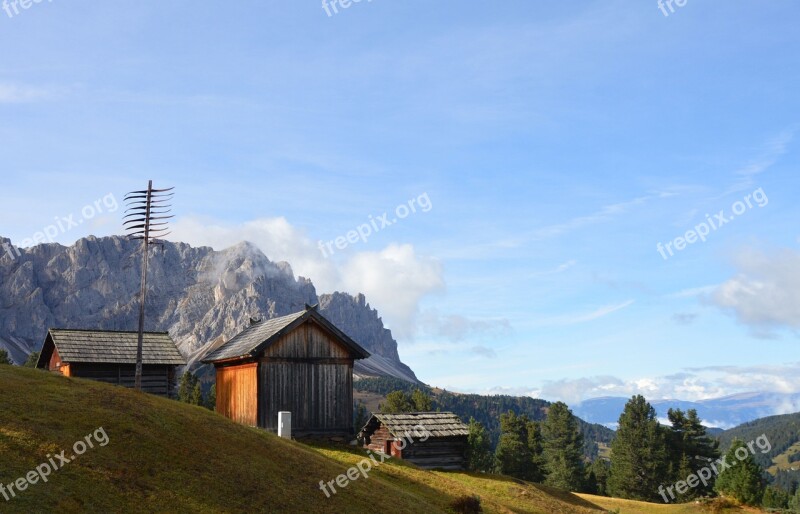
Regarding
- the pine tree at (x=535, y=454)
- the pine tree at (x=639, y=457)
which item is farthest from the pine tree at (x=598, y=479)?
the pine tree at (x=639, y=457)

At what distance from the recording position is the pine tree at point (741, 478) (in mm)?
63188

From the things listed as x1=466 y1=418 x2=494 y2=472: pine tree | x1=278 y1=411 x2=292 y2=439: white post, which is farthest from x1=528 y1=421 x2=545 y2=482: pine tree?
x1=278 y1=411 x2=292 y2=439: white post

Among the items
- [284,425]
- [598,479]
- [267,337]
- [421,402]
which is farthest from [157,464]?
[598,479]

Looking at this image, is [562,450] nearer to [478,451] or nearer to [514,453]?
[514,453]

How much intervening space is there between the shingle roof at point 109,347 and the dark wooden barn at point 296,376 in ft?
13.4

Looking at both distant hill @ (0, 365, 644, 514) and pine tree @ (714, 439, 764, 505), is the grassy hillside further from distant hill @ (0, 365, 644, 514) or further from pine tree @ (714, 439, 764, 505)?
pine tree @ (714, 439, 764, 505)

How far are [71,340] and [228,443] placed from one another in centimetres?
2123

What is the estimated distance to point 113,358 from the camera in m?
44.1

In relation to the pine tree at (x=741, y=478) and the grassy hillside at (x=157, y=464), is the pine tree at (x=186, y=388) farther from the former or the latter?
the grassy hillside at (x=157, y=464)

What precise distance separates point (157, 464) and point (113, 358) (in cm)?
2257

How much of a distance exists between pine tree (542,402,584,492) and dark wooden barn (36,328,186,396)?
59071 millimetres

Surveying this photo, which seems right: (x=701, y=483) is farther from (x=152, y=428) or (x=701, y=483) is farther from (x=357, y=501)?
(x=152, y=428)

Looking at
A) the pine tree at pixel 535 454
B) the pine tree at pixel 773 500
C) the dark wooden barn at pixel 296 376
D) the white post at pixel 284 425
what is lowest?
the pine tree at pixel 773 500

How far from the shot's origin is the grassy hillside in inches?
822
